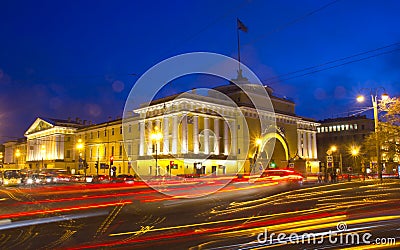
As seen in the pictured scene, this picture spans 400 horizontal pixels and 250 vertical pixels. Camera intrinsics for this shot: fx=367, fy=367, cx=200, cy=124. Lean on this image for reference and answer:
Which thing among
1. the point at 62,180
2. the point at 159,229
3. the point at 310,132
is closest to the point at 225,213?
the point at 159,229

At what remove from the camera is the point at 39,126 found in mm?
102375

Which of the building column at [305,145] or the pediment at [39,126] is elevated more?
the pediment at [39,126]

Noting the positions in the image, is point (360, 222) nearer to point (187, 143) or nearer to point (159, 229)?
point (159, 229)

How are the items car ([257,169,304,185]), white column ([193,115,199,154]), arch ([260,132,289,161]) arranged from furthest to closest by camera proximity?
arch ([260,132,289,161]) → white column ([193,115,199,154]) → car ([257,169,304,185])

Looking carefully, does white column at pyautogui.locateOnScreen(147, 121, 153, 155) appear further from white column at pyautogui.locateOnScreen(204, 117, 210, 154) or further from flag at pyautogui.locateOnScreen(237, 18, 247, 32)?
flag at pyautogui.locateOnScreen(237, 18, 247, 32)

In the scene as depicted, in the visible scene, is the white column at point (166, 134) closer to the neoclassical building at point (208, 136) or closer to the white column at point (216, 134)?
the neoclassical building at point (208, 136)

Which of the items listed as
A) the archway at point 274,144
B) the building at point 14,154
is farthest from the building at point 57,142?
the archway at point 274,144

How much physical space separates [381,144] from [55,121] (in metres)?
87.1

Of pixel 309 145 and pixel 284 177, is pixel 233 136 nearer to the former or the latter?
pixel 309 145

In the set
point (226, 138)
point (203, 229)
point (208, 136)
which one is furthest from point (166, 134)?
point (203, 229)

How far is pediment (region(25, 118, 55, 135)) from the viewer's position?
9621 centimetres

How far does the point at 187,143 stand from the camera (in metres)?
62.9

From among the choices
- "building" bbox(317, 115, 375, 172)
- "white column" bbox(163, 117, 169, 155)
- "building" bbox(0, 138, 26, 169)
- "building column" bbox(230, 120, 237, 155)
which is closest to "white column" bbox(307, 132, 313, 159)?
"building" bbox(317, 115, 375, 172)

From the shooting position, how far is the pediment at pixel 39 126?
316ft
